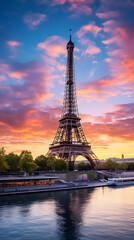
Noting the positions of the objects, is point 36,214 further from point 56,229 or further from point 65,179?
point 65,179

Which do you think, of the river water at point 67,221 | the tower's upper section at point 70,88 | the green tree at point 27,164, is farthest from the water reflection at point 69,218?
the tower's upper section at point 70,88

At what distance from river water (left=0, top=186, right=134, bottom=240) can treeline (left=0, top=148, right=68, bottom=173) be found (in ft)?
102

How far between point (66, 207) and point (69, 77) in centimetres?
9473

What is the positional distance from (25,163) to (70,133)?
47325 millimetres

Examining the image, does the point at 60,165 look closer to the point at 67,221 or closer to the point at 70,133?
the point at 70,133

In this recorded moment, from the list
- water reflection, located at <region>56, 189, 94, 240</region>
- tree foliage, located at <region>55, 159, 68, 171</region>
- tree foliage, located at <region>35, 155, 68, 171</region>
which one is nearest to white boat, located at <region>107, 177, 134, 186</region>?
tree foliage, located at <region>55, 159, 68, 171</region>

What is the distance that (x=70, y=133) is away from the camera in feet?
391

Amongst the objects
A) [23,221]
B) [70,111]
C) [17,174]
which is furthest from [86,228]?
[70,111]

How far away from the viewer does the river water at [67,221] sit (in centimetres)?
2583

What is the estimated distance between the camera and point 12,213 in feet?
117

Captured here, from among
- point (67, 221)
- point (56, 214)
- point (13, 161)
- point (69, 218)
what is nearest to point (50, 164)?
point (13, 161)

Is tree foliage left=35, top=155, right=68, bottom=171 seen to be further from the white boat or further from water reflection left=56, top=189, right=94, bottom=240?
water reflection left=56, top=189, right=94, bottom=240

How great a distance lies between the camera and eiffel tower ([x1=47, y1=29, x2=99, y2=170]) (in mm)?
109500

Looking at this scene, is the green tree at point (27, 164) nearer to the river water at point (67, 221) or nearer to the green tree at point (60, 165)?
the green tree at point (60, 165)
